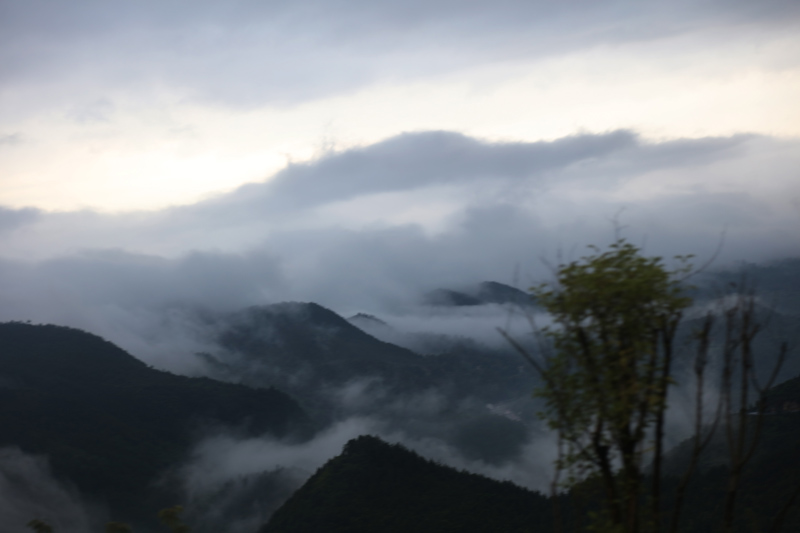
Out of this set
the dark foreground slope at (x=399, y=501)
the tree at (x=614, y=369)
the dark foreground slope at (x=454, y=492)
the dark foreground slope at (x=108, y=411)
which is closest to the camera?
the tree at (x=614, y=369)

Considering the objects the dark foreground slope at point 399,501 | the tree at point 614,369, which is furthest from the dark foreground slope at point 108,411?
the tree at point 614,369

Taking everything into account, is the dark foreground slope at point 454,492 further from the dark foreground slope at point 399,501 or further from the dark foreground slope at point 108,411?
the dark foreground slope at point 108,411

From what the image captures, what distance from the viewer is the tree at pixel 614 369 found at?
30.0ft

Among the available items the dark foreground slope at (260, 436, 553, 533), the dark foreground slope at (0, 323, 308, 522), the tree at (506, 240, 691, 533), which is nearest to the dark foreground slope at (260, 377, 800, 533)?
the dark foreground slope at (260, 436, 553, 533)

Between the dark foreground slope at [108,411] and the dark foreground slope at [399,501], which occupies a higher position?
the dark foreground slope at [108,411]

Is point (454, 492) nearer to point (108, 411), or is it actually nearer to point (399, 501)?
point (399, 501)

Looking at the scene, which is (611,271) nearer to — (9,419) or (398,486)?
(398,486)

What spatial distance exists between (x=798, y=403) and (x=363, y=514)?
2548 inches

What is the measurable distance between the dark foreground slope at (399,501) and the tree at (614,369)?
64658 millimetres

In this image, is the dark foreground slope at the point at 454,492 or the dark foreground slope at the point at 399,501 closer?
the dark foreground slope at the point at 454,492

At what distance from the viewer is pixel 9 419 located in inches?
4577

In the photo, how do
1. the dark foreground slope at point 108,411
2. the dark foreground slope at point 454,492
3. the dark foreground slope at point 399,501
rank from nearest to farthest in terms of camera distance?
1. the dark foreground slope at point 454,492
2. the dark foreground slope at point 399,501
3. the dark foreground slope at point 108,411

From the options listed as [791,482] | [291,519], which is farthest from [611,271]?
[291,519]

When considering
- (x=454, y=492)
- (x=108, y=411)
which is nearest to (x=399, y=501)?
(x=454, y=492)
